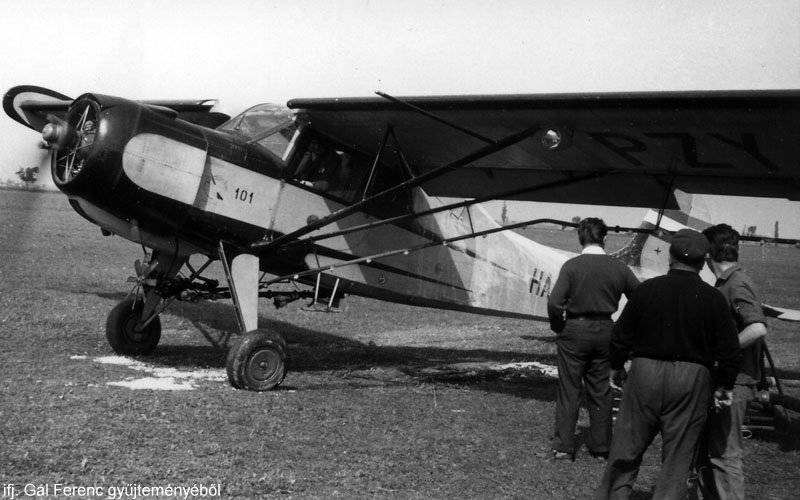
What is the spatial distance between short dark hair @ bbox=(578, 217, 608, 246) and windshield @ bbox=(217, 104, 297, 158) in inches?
144

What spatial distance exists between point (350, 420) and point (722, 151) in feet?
15.1

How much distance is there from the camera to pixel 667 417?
3.96 meters

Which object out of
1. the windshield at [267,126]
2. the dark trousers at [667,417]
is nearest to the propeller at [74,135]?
the windshield at [267,126]

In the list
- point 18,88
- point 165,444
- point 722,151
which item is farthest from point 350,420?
point 18,88

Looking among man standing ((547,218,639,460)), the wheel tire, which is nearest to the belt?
man standing ((547,218,639,460))

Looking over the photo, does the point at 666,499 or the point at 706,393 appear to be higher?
the point at 706,393

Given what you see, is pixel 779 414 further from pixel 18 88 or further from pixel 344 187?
pixel 18 88

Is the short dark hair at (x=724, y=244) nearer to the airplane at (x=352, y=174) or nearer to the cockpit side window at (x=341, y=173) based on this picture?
the airplane at (x=352, y=174)

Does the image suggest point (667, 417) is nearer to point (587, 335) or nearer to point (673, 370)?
point (673, 370)

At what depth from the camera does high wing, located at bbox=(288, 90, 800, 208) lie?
6297 mm

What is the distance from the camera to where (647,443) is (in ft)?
13.4

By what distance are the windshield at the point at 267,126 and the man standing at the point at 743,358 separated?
4834 millimetres

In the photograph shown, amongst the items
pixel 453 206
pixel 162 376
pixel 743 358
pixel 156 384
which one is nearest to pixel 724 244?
pixel 743 358

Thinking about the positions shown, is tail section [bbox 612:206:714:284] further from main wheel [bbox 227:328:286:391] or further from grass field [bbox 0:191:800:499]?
main wheel [bbox 227:328:286:391]
